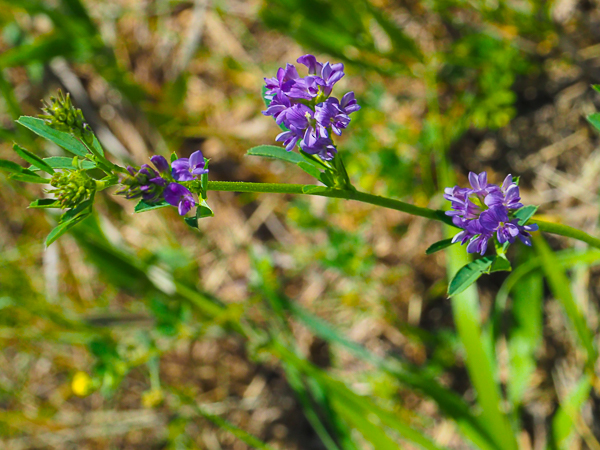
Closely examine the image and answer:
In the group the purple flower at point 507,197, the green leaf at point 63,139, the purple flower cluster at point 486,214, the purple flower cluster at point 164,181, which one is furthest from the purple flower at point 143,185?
the purple flower at point 507,197

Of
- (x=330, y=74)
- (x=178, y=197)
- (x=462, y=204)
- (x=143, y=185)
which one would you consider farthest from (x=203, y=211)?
(x=462, y=204)

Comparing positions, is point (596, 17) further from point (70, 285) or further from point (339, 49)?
point (70, 285)

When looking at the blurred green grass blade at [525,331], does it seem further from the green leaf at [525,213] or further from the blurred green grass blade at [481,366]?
the green leaf at [525,213]

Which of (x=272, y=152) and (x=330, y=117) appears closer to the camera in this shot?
(x=330, y=117)

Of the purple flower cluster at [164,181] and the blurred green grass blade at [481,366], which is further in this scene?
the blurred green grass blade at [481,366]

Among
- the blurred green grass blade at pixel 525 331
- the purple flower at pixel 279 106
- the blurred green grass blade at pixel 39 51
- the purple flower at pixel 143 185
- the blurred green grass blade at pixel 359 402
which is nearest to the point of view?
the purple flower at pixel 143 185

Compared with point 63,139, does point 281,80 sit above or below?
above

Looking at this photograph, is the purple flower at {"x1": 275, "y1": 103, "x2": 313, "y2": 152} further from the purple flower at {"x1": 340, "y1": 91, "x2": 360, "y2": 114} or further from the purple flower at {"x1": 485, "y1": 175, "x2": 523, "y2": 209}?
the purple flower at {"x1": 485, "y1": 175, "x2": 523, "y2": 209}

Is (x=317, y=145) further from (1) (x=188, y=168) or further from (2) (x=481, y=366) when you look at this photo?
(2) (x=481, y=366)
